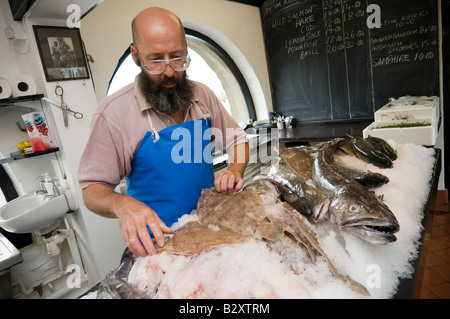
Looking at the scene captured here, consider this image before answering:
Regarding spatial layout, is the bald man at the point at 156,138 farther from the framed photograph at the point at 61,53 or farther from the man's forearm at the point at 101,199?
the framed photograph at the point at 61,53

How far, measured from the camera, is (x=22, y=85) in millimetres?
2625

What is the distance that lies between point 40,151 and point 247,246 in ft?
8.23

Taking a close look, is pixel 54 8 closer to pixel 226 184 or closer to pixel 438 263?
pixel 226 184

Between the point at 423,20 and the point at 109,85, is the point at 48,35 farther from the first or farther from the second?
the point at 423,20

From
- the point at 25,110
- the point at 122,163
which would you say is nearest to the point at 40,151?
the point at 25,110

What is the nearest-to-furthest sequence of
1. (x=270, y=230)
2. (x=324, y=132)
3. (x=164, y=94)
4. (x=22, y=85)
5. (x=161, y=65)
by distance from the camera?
(x=270, y=230)
(x=161, y=65)
(x=164, y=94)
(x=22, y=85)
(x=324, y=132)

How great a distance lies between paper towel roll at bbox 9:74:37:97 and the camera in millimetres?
2572

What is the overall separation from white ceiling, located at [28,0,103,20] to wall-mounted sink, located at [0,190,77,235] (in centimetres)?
167

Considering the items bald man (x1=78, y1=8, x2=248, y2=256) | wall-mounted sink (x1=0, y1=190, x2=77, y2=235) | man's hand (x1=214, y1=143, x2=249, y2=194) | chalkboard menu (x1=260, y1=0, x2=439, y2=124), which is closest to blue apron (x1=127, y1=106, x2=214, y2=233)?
bald man (x1=78, y1=8, x2=248, y2=256)

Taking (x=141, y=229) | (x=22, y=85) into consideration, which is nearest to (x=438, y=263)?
(x=141, y=229)

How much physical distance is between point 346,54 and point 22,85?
14.6 feet

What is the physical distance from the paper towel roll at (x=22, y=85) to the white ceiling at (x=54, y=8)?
1.78 ft

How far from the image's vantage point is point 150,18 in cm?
153

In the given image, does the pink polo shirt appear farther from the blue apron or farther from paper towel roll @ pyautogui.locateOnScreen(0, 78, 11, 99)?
paper towel roll @ pyautogui.locateOnScreen(0, 78, 11, 99)
